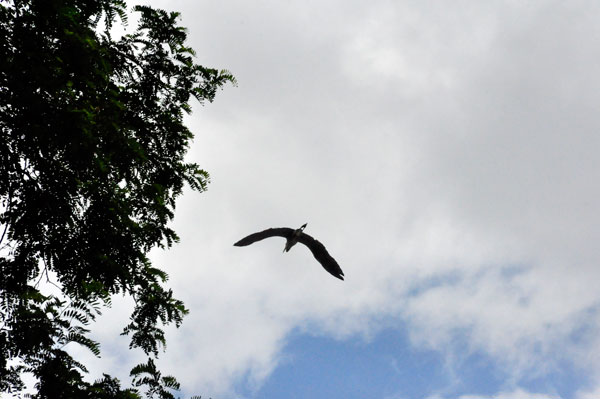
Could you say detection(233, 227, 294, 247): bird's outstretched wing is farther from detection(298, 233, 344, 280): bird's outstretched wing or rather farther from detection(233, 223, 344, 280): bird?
detection(298, 233, 344, 280): bird's outstretched wing

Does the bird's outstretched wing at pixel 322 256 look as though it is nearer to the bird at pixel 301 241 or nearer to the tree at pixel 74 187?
the bird at pixel 301 241

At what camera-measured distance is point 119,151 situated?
20.1 ft

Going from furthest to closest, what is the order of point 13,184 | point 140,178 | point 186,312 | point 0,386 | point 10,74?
point 140,178 → point 186,312 → point 13,184 → point 0,386 → point 10,74

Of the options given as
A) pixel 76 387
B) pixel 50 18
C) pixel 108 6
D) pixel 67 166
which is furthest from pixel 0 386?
pixel 108 6

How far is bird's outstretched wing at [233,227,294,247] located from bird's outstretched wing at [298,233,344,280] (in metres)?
0.34

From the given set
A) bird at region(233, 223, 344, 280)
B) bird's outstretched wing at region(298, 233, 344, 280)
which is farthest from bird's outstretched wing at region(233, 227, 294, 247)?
bird's outstretched wing at region(298, 233, 344, 280)

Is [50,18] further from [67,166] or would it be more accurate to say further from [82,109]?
[67,166]

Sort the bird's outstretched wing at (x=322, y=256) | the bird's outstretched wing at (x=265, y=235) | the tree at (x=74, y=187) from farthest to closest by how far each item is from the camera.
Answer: the bird's outstretched wing at (x=322, y=256)
the bird's outstretched wing at (x=265, y=235)
the tree at (x=74, y=187)

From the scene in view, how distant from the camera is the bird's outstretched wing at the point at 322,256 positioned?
9.38m

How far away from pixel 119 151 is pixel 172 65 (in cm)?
219

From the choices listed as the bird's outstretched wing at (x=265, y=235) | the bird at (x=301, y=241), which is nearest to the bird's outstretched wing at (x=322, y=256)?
the bird at (x=301, y=241)

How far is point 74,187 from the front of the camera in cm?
590

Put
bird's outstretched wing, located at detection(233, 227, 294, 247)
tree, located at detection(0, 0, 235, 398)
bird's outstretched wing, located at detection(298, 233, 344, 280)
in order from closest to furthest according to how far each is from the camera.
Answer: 1. tree, located at detection(0, 0, 235, 398)
2. bird's outstretched wing, located at detection(233, 227, 294, 247)
3. bird's outstretched wing, located at detection(298, 233, 344, 280)

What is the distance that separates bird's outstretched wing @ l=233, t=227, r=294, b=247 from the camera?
8.65 metres
